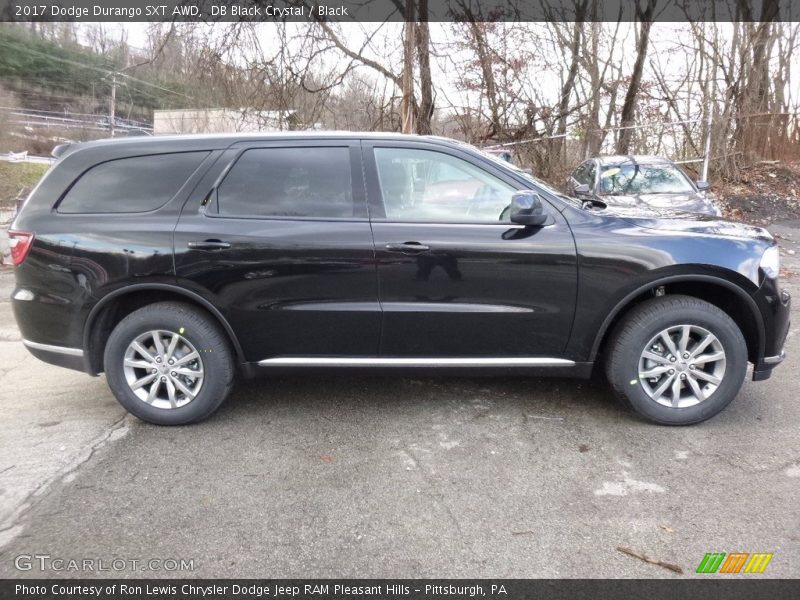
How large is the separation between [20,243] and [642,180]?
8643mm

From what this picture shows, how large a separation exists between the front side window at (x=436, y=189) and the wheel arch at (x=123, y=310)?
1245mm

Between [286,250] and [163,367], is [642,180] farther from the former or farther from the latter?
[163,367]

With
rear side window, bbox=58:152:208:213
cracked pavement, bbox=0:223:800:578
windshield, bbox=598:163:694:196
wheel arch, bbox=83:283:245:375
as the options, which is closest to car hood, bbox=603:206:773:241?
cracked pavement, bbox=0:223:800:578

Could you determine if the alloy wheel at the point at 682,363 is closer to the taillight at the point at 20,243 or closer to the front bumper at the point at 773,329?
the front bumper at the point at 773,329

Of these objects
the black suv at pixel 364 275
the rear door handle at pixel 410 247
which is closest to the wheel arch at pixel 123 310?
the black suv at pixel 364 275

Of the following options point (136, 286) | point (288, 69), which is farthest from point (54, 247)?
point (288, 69)

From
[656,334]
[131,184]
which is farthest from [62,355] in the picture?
[656,334]

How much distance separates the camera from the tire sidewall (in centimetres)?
345

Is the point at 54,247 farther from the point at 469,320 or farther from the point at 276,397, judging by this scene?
the point at 469,320

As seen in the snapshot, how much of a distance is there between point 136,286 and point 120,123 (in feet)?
99.6

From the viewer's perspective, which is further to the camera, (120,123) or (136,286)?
(120,123)

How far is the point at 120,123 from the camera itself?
29578mm

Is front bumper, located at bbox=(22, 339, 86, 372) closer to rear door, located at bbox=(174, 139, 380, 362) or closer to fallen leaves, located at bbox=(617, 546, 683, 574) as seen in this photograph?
rear door, located at bbox=(174, 139, 380, 362)

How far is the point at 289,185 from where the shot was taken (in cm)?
360
